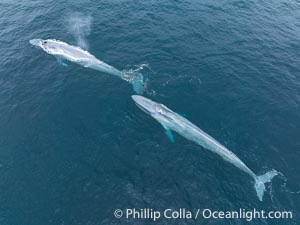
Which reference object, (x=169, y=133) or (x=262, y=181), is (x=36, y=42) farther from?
(x=262, y=181)

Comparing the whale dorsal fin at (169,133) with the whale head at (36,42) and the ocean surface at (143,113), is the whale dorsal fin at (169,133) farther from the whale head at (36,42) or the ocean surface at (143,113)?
the whale head at (36,42)

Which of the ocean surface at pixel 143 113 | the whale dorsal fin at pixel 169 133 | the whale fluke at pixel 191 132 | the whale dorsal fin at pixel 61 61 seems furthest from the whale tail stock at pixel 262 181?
the whale dorsal fin at pixel 61 61

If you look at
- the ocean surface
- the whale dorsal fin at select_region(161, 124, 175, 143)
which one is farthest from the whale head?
the whale dorsal fin at select_region(161, 124, 175, 143)

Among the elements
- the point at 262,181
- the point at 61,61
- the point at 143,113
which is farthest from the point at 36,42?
the point at 262,181

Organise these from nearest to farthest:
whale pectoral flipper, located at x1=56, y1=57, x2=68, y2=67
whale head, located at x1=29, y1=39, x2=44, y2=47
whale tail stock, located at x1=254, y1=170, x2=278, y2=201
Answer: whale tail stock, located at x1=254, y1=170, x2=278, y2=201
whale pectoral flipper, located at x1=56, y1=57, x2=68, y2=67
whale head, located at x1=29, y1=39, x2=44, y2=47

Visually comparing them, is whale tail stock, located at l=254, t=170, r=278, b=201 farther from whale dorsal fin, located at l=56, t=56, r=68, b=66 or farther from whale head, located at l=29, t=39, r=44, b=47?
whale head, located at l=29, t=39, r=44, b=47

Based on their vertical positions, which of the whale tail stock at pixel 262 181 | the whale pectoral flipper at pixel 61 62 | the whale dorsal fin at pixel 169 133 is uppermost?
the whale pectoral flipper at pixel 61 62

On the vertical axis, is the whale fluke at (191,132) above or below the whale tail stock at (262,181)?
above
